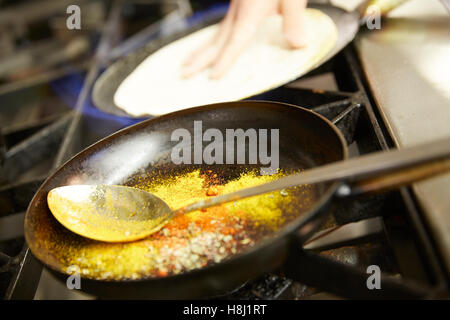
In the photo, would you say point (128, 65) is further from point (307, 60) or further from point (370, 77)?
point (370, 77)

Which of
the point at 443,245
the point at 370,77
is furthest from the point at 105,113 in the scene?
the point at 443,245

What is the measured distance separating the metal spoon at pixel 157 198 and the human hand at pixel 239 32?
2.37 ft

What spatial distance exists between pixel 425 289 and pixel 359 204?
0.32 meters

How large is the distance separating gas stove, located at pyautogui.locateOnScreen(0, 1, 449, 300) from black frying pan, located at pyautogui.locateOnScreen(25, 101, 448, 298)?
99 mm

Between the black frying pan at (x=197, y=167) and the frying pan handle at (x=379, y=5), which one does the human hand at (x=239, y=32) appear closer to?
the frying pan handle at (x=379, y=5)

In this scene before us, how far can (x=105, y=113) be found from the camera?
1.36m

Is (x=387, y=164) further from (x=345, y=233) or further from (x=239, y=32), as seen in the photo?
(x=239, y=32)

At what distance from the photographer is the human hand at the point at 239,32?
1434 mm

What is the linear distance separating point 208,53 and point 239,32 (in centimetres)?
15

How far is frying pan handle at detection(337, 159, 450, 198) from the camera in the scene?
589 mm

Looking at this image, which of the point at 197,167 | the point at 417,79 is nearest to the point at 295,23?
the point at 417,79

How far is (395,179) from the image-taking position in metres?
0.61

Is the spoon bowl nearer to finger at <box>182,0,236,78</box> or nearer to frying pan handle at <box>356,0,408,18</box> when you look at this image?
finger at <box>182,0,236,78</box>

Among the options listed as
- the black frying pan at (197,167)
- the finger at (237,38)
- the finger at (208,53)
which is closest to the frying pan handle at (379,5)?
the finger at (237,38)
